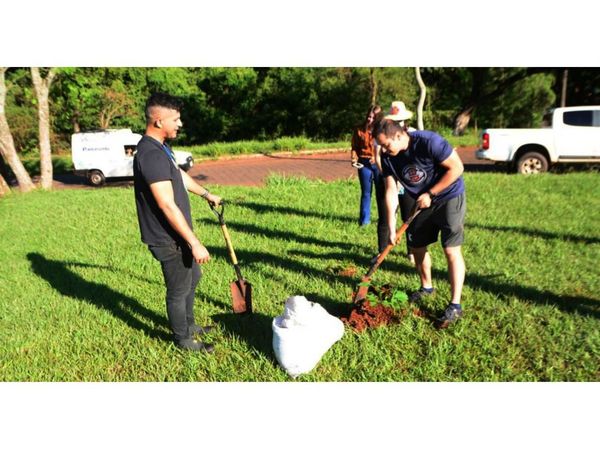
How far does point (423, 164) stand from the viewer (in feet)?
10.5

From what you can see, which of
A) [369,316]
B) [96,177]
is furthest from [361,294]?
[96,177]

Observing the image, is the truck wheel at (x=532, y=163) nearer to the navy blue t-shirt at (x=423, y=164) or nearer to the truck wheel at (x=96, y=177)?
the navy blue t-shirt at (x=423, y=164)

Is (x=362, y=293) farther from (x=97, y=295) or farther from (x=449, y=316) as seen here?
(x=97, y=295)

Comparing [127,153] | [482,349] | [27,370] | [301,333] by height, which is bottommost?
[27,370]

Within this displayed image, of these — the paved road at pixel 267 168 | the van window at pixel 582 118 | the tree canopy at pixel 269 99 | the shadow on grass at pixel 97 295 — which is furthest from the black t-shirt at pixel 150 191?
the tree canopy at pixel 269 99

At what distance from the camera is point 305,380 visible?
2826 mm

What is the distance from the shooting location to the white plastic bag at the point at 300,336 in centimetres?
271

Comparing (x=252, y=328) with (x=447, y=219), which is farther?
(x=252, y=328)

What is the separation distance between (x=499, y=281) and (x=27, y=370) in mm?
3966

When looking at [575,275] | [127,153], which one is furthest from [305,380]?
[127,153]

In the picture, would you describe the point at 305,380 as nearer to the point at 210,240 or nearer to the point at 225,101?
the point at 210,240

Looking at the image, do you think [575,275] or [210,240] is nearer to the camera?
[575,275]

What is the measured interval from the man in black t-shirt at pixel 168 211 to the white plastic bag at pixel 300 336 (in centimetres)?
64

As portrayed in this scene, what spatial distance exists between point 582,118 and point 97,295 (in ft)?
36.4
